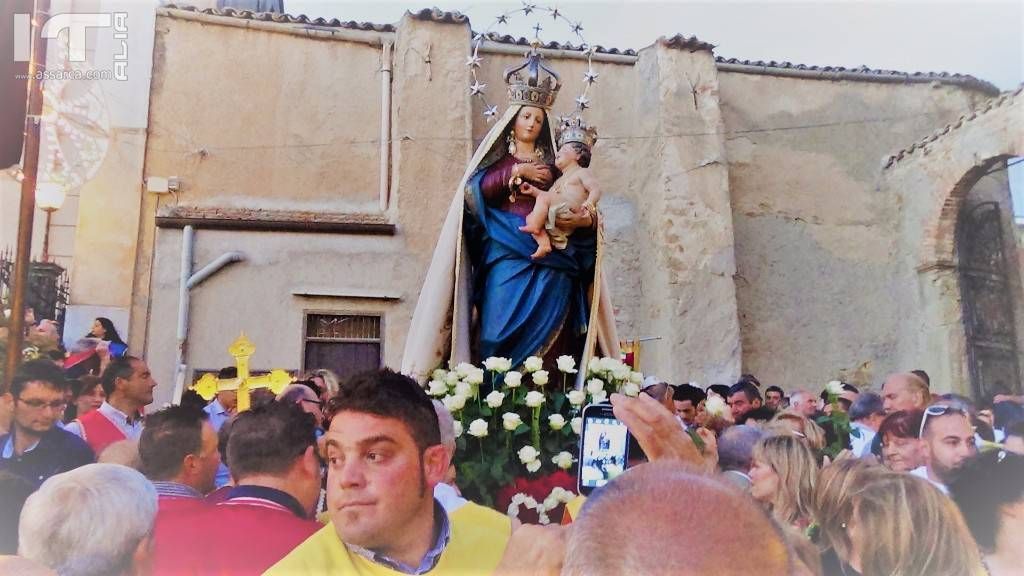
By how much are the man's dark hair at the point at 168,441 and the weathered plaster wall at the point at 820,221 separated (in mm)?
4040

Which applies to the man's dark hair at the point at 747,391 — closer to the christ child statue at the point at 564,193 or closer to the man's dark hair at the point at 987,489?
the man's dark hair at the point at 987,489

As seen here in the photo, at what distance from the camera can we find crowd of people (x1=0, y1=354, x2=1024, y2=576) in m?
2.53

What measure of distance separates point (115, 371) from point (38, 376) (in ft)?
1.33

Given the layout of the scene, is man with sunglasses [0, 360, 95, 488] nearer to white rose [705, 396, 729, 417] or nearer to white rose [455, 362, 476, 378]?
white rose [455, 362, 476, 378]

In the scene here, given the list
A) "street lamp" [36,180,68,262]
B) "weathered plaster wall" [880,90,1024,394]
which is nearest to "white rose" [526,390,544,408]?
"street lamp" [36,180,68,262]

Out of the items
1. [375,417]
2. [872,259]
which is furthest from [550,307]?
[872,259]

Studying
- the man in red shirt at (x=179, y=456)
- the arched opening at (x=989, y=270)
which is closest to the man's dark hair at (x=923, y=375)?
the arched opening at (x=989, y=270)

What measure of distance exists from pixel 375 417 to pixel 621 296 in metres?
3.91

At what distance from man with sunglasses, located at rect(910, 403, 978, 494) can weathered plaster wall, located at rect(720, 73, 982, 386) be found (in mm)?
1915

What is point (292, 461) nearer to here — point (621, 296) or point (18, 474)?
point (18, 474)

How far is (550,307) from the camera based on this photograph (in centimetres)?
369

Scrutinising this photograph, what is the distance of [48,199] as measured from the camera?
395cm

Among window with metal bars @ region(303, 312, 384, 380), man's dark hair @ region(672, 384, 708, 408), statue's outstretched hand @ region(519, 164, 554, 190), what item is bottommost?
man's dark hair @ region(672, 384, 708, 408)

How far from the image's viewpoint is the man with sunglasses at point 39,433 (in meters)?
3.00
